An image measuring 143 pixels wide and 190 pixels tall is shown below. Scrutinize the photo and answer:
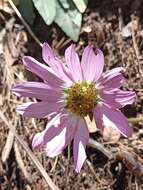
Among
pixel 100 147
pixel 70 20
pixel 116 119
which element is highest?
pixel 70 20

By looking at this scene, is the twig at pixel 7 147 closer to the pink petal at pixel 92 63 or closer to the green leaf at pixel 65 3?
the green leaf at pixel 65 3

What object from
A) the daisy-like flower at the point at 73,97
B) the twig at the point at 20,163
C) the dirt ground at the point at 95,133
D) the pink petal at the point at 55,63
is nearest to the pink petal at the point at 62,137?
the daisy-like flower at the point at 73,97

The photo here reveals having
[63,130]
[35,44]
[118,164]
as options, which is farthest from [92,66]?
[35,44]

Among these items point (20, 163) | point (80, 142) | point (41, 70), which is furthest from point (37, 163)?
point (41, 70)

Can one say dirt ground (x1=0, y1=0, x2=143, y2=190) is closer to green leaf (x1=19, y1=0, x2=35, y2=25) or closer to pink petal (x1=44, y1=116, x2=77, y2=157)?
green leaf (x1=19, y1=0, x2=35, y2=25)

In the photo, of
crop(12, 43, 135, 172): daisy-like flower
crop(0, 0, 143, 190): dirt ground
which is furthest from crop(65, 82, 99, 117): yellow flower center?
crop(0, 0, 143, 190): dirt ground

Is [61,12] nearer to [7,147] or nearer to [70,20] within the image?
[70,20]

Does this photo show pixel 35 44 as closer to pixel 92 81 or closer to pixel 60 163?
pixel 60 163
